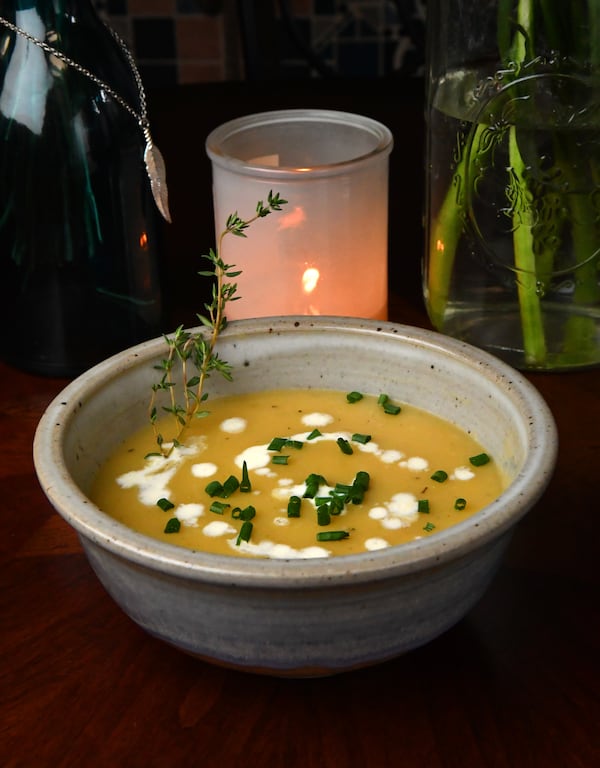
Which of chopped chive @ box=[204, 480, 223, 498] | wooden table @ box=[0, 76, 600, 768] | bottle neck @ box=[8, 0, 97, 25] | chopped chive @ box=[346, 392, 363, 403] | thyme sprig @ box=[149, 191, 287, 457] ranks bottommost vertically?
wooden table @ box=[0, 76, 600, 768]

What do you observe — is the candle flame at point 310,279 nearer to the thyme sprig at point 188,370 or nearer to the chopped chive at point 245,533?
the thyme sprig at point 188,370

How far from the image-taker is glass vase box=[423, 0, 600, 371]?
1046 millimetres

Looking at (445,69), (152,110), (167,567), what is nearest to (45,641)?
(167,567)

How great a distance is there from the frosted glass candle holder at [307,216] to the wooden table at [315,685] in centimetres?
28

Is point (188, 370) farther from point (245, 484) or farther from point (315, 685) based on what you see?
point (315, 685)

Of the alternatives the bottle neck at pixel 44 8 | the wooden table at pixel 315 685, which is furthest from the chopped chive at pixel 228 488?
the bottle neck at pixel 44 8

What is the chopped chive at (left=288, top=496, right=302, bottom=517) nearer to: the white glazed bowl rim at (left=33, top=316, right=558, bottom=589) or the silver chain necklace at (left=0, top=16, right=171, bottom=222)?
the white glazed bowl rim at (left=33, top=316, right=558, bottom=589)

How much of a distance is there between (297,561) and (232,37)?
8.12 ft

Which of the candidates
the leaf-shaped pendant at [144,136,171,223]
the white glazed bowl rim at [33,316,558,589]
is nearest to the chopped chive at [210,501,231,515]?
the white glazed bowl rim at [33,316,558,589]

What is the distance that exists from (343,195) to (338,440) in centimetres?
29

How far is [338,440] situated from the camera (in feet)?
2.95

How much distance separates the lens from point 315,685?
2.51 ft

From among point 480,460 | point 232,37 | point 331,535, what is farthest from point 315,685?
point 232,37

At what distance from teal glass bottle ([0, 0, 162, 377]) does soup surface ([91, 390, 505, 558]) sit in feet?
0.71
